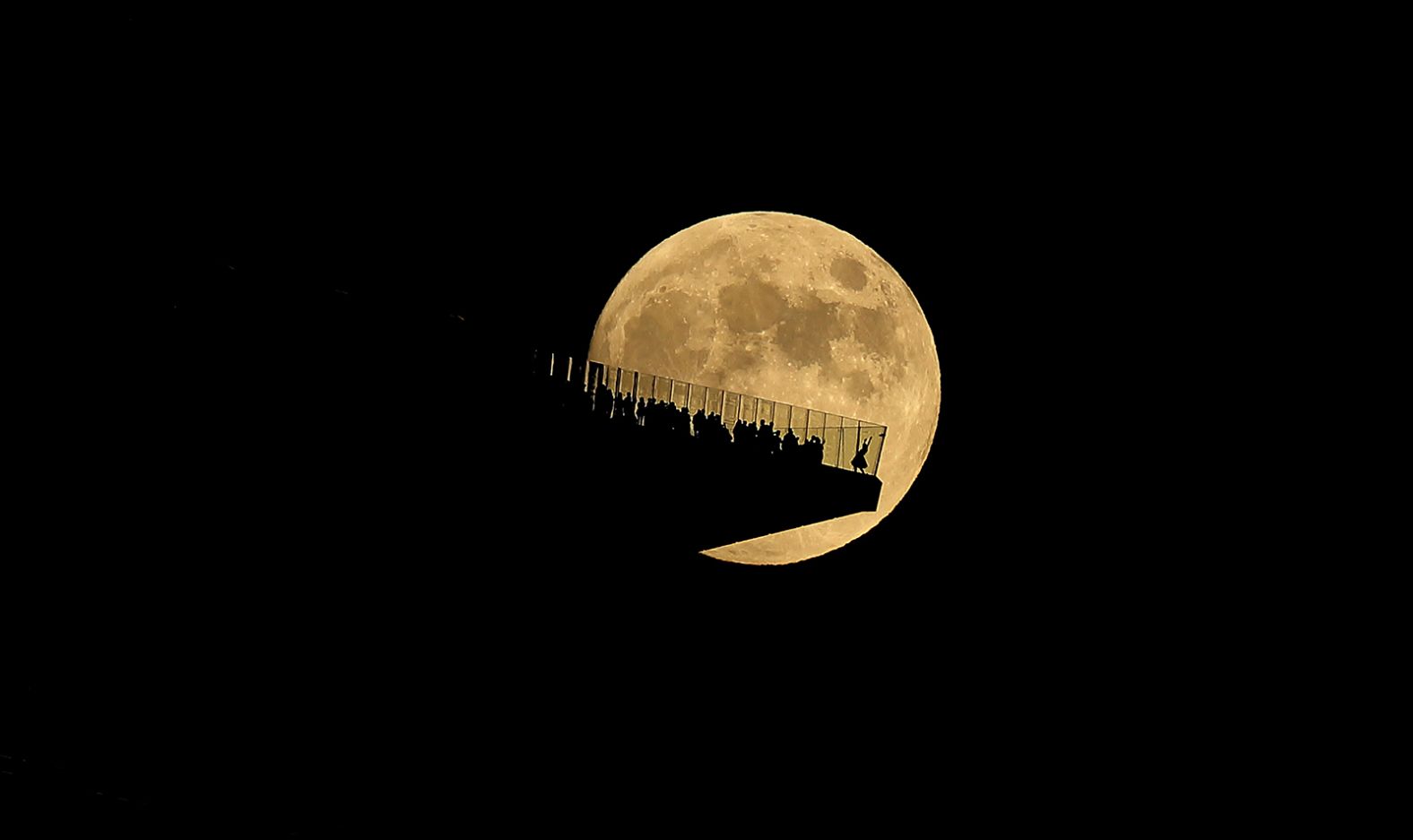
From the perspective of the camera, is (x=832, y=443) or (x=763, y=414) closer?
(x=832, y=443)

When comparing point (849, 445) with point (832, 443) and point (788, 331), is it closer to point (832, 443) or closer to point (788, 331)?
point (832, 443)

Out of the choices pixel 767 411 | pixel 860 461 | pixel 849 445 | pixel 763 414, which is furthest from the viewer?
pixel 767 411

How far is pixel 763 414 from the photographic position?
3779 mm

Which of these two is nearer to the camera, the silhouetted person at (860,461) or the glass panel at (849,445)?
the silhouetted person at (860,461)

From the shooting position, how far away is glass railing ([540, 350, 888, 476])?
327 cm

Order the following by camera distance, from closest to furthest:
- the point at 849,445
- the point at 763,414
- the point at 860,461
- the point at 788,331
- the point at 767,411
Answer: the point at 860,461 → the point at 849,445 → the point at 763,414 → the point at 767,411 → the point at 788,331

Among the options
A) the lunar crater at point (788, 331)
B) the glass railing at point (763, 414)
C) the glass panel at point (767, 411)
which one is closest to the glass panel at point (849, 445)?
the glass railing at point (763, 414)

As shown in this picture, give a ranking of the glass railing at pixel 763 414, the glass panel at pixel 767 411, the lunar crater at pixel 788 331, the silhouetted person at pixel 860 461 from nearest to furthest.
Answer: the glass railing at pixel 763 414, the silhouetted person at pixel 860 461, the glass panel at pixel 767 411, the lunar crater at pixel 788 331

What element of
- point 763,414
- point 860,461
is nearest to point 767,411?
point 763,414

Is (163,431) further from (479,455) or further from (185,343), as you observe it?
(479,455)

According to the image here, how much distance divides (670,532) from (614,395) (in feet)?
1.80

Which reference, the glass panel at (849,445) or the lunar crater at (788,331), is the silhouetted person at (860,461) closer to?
the glass panel at (849,445)

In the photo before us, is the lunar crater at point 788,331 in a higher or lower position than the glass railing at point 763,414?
higher

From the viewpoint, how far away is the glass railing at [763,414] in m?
3.27
